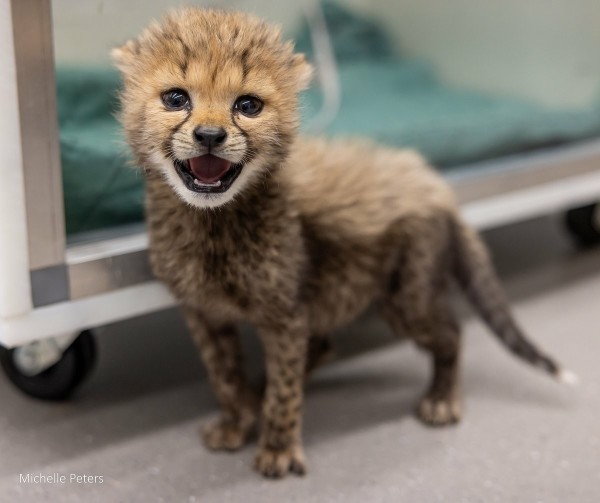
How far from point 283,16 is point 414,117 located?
1.33 feet

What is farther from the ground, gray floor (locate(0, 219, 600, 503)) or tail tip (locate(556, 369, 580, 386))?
tail tip (locate(556, 369, 580, 386))

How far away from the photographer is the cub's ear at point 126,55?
1071 mm

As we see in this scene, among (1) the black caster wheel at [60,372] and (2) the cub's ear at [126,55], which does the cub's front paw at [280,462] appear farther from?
(2) the cub's ear at [126,55]

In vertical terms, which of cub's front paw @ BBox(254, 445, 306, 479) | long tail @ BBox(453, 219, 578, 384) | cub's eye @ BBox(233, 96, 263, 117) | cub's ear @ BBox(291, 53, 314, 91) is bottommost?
cub's front paw @ BBox(254, 445, 306, 479)

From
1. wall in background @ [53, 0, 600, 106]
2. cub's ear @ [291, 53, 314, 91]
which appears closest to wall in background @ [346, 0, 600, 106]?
wall in background @ [53, 0, 600, 106]

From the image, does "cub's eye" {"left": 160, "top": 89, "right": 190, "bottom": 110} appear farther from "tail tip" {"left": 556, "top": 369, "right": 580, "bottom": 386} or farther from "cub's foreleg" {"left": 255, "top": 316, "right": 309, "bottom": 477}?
"tail tip" {"left": 556, "top": 369, "right": 580, "bottom": 386}

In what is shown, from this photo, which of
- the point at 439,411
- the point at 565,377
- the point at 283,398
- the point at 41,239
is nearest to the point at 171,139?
the point at 41,239

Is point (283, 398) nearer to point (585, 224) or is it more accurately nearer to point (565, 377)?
point (565, 377)

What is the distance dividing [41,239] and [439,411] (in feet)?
2.43

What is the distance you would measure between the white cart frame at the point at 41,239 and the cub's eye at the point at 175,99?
0.60ft

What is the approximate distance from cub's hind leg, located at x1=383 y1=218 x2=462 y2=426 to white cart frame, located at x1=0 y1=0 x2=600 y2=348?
400 millimetres

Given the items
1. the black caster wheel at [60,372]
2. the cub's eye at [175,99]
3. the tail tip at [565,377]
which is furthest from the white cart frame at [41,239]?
the tail tip at [565,377]

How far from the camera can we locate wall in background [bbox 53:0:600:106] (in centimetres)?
209

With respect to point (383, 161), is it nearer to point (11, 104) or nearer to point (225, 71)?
point (225, 71)
